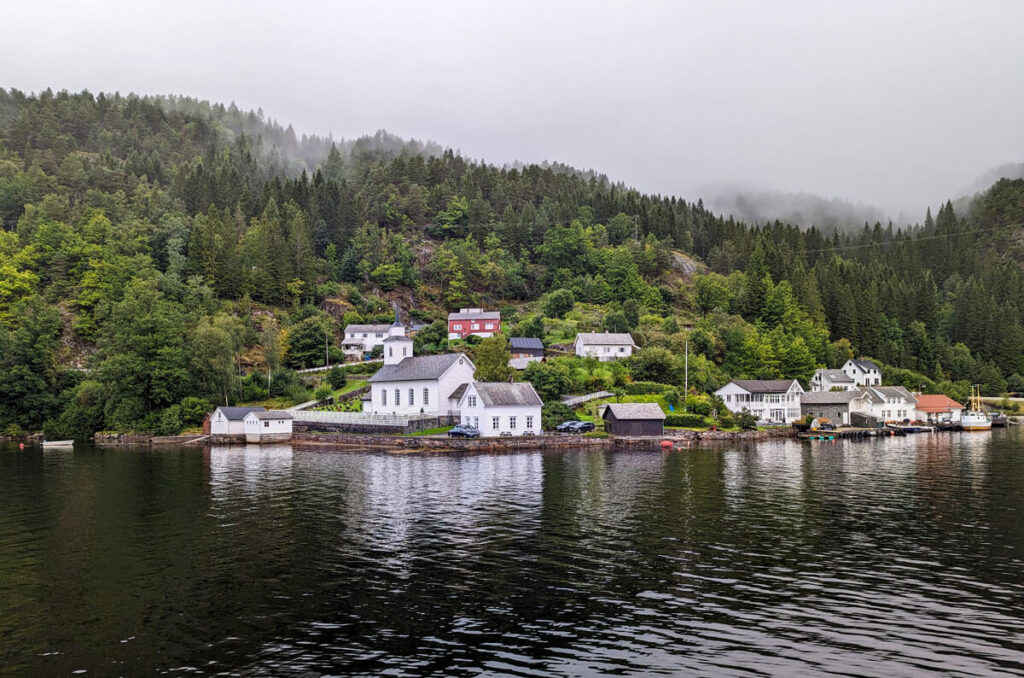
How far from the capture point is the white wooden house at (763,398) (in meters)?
95.0

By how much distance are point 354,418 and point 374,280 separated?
67.0 metres

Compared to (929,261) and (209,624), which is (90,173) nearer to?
(209,624)

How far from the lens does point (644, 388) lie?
310 ft

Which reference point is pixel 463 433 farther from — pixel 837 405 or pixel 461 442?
pixel 837 405

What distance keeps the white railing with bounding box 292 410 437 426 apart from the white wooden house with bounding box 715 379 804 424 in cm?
4342

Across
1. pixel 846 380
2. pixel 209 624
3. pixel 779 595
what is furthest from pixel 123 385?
pixel 846 380

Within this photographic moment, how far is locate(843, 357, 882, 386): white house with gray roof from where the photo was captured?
117 m

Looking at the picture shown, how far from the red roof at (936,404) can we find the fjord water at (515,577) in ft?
214

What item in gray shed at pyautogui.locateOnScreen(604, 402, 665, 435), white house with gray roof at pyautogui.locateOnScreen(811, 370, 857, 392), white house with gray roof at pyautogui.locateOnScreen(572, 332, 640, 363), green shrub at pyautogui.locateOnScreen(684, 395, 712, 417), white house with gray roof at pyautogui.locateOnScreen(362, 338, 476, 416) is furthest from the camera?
white house with gray roof at pyautogui.locateOnScreen(811, 370, 857, 392)

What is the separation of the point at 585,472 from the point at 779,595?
29656mm

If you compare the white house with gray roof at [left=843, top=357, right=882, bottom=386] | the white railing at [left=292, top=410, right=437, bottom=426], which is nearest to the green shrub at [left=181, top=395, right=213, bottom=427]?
the white railing at [left=292, top=410, right=437, bottom=426]

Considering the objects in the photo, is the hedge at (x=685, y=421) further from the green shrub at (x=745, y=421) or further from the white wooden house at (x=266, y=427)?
the white wooden house at (x=266, y=427)

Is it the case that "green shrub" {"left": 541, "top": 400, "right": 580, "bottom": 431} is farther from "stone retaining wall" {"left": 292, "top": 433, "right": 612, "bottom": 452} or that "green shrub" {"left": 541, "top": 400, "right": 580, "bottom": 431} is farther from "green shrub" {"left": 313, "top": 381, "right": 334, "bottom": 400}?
"green shrub" {"left": 313, "top": 381, "right": 334, "bottom": 400}

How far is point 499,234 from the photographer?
164m
